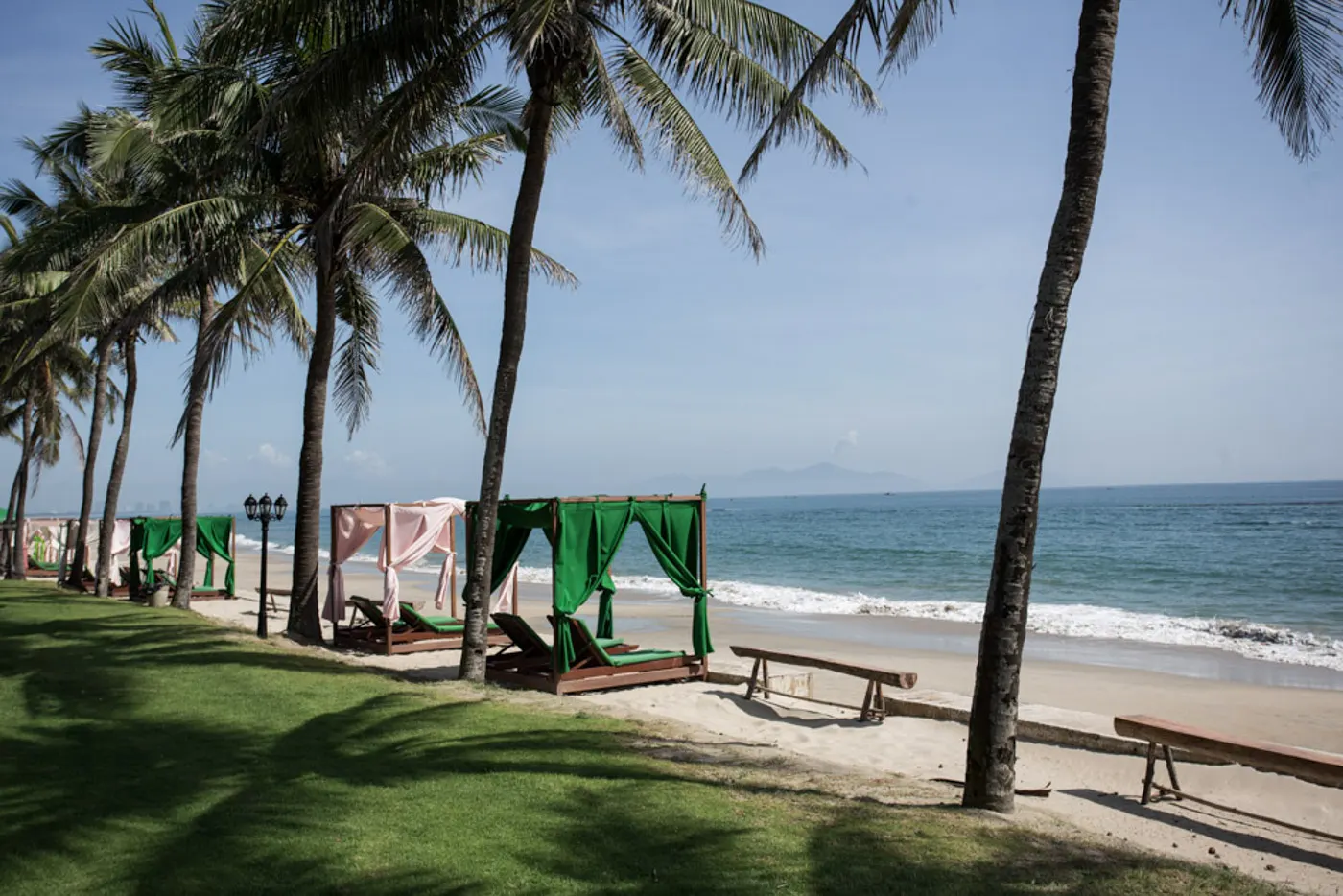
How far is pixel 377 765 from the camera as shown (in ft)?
21.2

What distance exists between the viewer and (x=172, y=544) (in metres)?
20.7

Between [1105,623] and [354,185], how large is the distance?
17.8m

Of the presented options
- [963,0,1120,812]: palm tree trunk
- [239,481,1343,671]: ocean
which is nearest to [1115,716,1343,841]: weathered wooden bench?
[963,0,1120,812]: palm tree trunk

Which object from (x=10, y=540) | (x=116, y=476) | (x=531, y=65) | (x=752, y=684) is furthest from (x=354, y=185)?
(x=10, y=540)

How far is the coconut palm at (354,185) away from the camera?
10117 mm

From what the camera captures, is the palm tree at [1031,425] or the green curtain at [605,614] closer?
the palm tree at [1031,425]

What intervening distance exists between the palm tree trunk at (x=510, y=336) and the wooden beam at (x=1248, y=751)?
20.2 ft

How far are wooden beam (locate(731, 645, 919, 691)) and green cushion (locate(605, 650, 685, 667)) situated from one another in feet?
2.55

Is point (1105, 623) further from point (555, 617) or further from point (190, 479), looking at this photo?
point (190, 479)

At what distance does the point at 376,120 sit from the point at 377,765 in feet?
21.4

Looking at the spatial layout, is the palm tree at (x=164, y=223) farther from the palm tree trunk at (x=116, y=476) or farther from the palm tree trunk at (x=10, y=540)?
the palm tree trunk at (x=10, y=540)

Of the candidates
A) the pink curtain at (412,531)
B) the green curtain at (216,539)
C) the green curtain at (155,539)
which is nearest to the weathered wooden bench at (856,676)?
the pink curtain at (412,531)

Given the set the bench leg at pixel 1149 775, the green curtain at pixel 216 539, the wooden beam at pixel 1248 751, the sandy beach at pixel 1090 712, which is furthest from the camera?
the green curtain at pixel 216 539

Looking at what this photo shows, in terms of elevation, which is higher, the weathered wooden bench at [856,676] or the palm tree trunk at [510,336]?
the palm tree trunk at [510,336]
